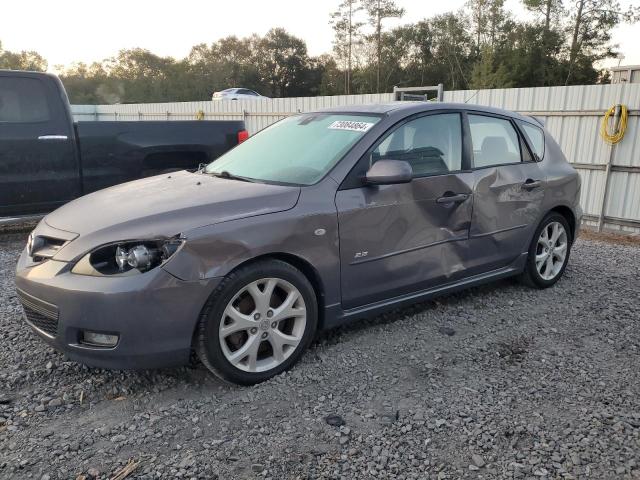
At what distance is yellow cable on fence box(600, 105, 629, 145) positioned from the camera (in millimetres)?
7723

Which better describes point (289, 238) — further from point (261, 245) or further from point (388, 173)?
point (388, 173)

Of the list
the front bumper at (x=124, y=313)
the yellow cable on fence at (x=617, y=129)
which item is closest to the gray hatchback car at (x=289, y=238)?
the front bumper at (x=124, y=313)

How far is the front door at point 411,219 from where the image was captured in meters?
3.42

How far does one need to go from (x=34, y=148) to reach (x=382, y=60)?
45.7 meters

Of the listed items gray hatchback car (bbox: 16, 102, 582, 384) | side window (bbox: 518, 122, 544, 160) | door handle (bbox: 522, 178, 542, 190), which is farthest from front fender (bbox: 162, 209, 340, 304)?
side window (bbox: 518, 122, 544, 160)

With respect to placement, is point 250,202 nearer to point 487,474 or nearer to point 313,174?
point 313,174

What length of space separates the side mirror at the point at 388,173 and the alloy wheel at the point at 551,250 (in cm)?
200

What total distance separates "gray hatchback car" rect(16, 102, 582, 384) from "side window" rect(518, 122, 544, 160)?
14 mm

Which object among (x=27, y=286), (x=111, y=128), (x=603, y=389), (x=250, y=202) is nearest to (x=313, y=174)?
(x=250, y=202)

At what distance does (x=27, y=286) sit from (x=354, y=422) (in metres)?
1.97

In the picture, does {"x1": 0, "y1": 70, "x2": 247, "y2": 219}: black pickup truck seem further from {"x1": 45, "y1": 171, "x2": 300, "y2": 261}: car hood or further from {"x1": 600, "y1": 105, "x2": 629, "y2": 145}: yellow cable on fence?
{"x1": 600, "y1": 105, "x2": 629, "y2": 145}: yellow cable on fence

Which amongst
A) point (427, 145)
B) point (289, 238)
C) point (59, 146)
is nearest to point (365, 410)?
point (289, 238)

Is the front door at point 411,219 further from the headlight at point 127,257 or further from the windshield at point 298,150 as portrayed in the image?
the headlight at point 127,257

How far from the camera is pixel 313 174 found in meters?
3.43
